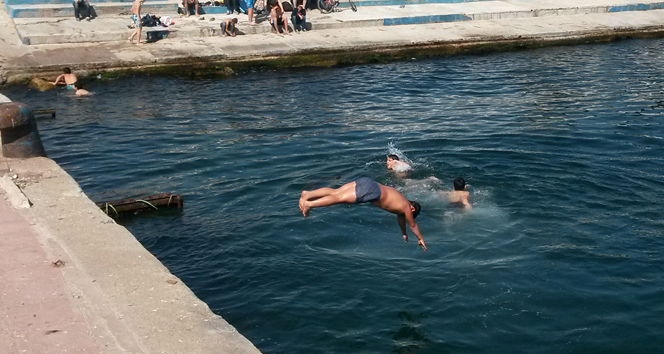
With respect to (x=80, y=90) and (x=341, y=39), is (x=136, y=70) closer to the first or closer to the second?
(x=80, y=90)

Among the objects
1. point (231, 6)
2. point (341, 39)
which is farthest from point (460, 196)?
point (231, 6)

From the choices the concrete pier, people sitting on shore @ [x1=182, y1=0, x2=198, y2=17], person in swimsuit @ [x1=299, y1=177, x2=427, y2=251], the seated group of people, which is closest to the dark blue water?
person in swimsuit @ [x1=299, y1=177, x2=427, y2=251]

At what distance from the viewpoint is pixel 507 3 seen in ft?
108

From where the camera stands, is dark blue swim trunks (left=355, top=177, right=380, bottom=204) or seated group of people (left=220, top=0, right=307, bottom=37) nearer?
dark blue swim trunks (left=355, top=177, right=380, bottom=204)

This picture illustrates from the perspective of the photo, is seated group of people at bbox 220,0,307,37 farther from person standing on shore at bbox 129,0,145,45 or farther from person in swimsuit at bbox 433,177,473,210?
person in swimsuit at bbox 433,177,473,210

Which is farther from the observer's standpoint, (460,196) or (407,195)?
(407,195)

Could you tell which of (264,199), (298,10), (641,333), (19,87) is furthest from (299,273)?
(298,10)

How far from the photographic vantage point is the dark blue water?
959 cm

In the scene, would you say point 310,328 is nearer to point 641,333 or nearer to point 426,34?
point 641,333

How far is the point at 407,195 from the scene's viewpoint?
13.8m

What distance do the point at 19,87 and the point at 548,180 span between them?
51.7 ft

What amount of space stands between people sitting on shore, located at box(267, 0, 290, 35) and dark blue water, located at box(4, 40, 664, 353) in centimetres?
351

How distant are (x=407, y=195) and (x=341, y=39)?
560 inches

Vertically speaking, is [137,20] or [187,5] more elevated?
[187,5]
